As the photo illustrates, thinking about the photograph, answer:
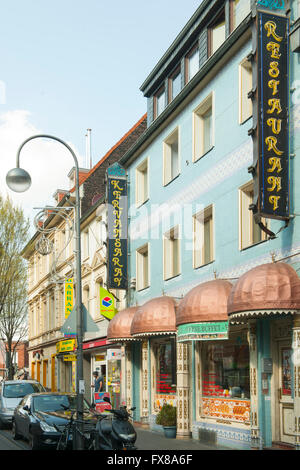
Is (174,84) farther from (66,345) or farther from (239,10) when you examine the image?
(66,345)

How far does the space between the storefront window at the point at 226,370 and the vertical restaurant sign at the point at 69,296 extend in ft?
63.9

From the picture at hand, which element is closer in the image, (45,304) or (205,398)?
(205,398)

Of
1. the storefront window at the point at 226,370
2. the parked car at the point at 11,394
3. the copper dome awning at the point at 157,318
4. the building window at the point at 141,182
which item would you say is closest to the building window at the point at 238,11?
the building window at the point at 141,182

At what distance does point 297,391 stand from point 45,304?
120 feet

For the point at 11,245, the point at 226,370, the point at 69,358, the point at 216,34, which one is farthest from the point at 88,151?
the point at 226,370

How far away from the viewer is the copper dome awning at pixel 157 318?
749 inches

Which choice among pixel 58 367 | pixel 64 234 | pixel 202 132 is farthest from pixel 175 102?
pixel 58 367

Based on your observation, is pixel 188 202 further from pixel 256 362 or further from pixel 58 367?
pixel 58 367

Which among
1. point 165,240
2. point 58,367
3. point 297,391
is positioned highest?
point 165,240

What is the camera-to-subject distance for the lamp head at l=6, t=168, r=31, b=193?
599 inches

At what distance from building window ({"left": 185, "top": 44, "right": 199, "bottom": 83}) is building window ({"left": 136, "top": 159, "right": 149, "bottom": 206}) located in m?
4.24

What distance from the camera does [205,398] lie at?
58.2 feet

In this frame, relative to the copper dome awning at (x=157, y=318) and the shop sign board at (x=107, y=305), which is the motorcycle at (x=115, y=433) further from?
the shop sign board at (x=107, y=305)

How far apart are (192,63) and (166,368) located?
9632 mm
